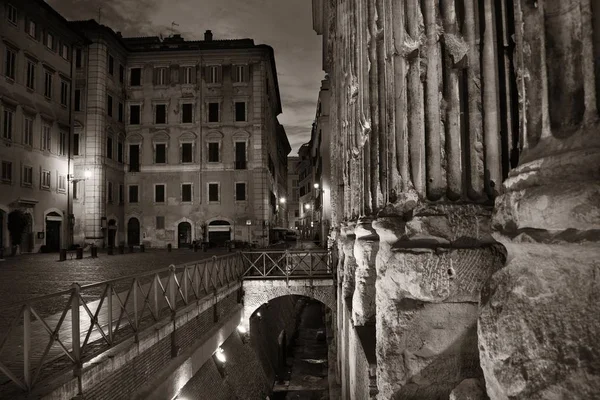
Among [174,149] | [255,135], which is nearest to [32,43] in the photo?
[174,149]

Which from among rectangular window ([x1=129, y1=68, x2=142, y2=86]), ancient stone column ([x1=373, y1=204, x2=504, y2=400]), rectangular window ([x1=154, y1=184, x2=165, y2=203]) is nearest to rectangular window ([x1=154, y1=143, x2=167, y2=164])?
rectangular window ([x1=154, y1=184, x2=165, y2=203])

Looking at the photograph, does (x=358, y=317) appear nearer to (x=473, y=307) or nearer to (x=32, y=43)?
(x=473, y=307)

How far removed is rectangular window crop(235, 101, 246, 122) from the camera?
30328mm

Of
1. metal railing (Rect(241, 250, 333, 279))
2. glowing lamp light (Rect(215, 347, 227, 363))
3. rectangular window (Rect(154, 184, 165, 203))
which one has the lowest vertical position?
glowing lamp light (Rect(215, 347, 227, 363))

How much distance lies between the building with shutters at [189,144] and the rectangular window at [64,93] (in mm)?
3039

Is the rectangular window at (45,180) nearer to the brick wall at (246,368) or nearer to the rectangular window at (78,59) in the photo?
the rectangular window at (78,59)

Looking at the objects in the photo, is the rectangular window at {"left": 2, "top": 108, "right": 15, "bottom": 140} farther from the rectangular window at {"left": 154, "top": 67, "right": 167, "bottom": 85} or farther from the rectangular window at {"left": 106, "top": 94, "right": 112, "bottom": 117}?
the rectangular window at {"left": 154, "top": 67, "right": 167, "bottom": 85}

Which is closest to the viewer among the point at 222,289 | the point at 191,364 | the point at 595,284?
the point at 595,284

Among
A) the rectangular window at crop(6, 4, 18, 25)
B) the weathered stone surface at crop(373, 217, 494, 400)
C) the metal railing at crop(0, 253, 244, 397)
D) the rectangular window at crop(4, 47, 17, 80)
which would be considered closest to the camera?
the weathered stone surface at crop(373, 217, 494, 400)

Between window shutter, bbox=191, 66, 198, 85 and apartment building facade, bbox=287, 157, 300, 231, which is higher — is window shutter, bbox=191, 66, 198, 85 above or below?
above

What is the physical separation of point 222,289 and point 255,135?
65.6 ft

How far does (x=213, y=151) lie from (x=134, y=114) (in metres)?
6.23

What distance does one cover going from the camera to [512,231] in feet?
5.52

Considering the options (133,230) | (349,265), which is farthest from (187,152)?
(349,265)
